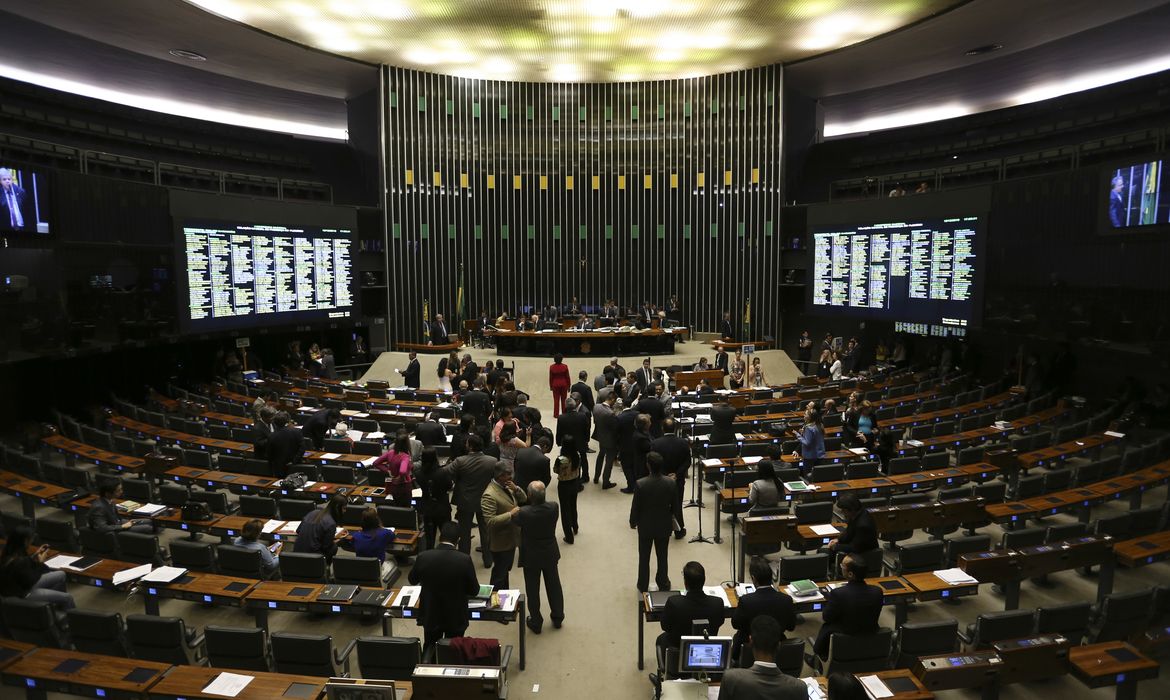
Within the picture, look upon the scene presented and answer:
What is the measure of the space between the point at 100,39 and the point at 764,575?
20475 mm

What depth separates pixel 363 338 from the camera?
21.7 metres

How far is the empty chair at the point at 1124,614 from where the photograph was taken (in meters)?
5.20

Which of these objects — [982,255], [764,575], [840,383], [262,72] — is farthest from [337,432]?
[262,72]

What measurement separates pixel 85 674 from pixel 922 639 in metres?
5.55

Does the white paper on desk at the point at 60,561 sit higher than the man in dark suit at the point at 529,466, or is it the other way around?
the man in dark suit at the point at 529,466

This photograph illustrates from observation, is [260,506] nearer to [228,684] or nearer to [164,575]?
[164,575]

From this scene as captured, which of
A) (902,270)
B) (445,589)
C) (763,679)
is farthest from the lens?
(902,270)

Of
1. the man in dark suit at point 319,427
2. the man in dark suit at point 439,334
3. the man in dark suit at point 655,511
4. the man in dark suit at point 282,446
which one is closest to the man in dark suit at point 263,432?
the man in dark suit at point 282,446

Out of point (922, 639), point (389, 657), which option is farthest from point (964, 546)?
point (389, 657)

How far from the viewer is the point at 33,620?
203 inches

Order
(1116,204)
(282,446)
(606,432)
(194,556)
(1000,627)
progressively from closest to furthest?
(1000,627), (194,556), (282,446), (606,432), (1116,204)

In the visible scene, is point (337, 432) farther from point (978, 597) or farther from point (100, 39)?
point (100, 39)

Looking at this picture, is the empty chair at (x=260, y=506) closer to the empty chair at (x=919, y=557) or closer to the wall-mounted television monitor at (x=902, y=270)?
the empty chair at (x=919, y=557)

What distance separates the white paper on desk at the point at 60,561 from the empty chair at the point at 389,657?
3.36 meters
